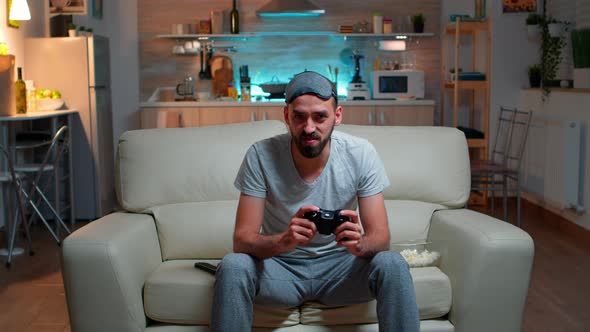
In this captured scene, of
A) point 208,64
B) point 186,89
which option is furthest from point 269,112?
point 208,64

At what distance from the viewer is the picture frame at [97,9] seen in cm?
779

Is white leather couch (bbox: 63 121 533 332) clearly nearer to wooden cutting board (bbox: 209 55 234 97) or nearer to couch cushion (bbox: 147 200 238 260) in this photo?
couch cushion (bbox: 147 200 238 260)

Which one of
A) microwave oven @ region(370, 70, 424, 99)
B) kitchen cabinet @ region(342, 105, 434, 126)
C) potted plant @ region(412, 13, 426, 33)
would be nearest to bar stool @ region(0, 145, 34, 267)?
kitchen cabinet @ region(342, 105, 434, 126)

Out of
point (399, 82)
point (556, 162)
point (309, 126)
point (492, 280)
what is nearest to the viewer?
point (309, 126)

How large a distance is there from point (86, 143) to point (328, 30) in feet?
9.83

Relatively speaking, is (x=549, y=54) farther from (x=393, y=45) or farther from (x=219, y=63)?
Answer: (x=219, y=63)

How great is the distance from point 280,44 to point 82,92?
8.45 feet

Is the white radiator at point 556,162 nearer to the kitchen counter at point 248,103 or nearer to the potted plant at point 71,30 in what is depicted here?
the kitchen counter at point 248,103

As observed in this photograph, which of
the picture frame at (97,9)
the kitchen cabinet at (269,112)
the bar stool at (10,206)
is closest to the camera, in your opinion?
the bar stool at (10,206)

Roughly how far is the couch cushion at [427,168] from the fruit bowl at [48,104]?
3497mm

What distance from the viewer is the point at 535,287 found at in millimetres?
4508

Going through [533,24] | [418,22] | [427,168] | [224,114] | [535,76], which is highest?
[418,22]

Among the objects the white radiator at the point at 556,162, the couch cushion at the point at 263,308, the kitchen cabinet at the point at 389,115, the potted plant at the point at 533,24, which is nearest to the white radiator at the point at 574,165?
the white radiator at the point at 556,162

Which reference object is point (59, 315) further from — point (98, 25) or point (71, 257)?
point (98, 25)
